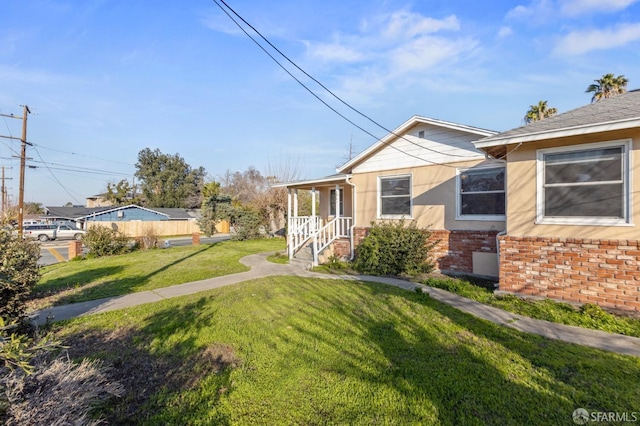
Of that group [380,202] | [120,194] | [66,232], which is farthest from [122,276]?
[120,194]

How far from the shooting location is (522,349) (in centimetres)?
394

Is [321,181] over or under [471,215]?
over

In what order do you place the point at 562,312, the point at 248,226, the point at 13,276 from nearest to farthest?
the point at 13,276
the point at 562,312
the point at 248,226

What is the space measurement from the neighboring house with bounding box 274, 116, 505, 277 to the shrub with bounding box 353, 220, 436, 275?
1.42 feet

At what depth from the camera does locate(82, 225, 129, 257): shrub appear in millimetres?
14414

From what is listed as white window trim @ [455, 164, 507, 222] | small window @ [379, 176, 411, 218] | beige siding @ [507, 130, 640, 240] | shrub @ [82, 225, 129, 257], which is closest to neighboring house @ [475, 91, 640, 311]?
beige siding @ [507, 130, 640, 240]

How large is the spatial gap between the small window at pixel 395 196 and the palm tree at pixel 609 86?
20206 mm

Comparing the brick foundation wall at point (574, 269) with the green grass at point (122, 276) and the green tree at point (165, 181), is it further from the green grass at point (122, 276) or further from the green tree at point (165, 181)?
the green tree at point (165, 181)

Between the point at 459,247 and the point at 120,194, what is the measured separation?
4893 cm

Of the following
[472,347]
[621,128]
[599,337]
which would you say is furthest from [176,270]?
[621,128]

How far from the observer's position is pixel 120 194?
1762 inches

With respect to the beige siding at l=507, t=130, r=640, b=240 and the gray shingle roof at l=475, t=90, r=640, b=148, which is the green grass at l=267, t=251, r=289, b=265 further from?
the gray shingle roof at l=475, t=90, r=640, b=148

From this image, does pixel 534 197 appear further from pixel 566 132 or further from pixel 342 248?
pixel 342 248

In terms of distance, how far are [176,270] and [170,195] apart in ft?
138
